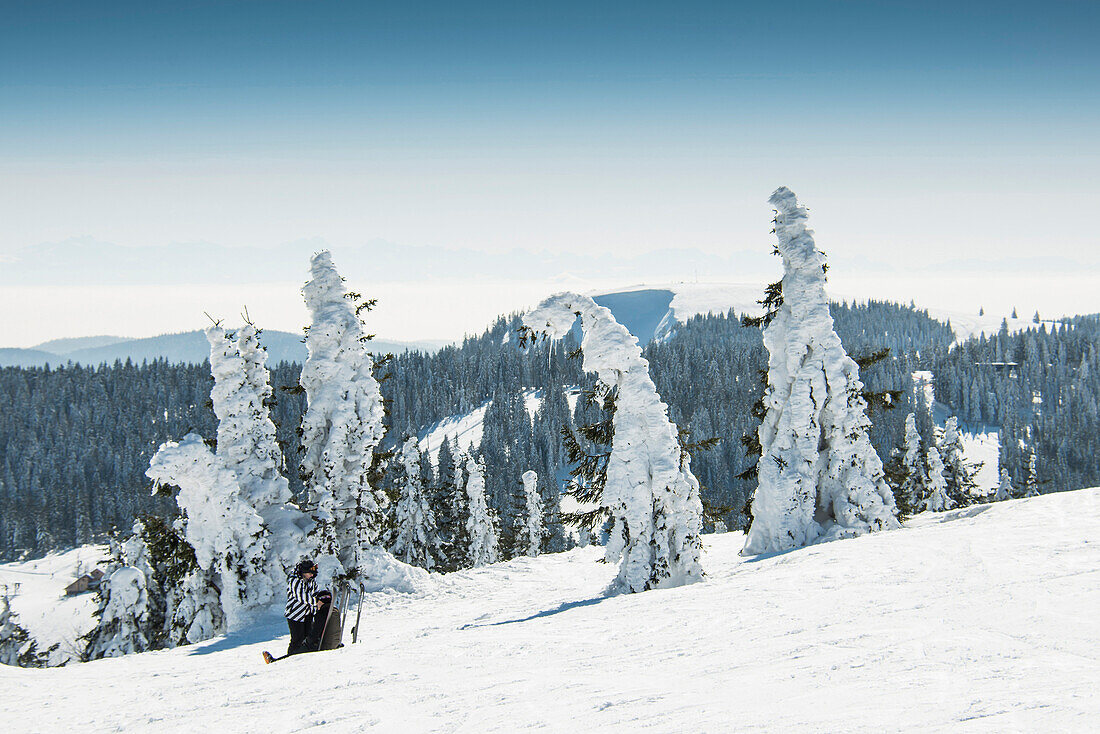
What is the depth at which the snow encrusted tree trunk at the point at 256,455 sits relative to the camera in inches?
738

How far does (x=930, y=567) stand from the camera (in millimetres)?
10055

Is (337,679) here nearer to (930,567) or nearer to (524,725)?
(524,725)

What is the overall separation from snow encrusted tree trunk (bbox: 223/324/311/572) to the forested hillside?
80.0 m

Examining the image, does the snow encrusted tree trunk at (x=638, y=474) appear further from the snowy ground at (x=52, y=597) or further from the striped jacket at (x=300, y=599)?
the snowy ground at (x=52, y=597)

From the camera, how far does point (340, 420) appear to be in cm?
2041

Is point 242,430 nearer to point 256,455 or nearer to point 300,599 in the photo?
point 256,455

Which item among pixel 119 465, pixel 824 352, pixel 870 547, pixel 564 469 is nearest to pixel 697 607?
pixel 870 547

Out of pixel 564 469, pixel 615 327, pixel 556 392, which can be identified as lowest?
pixel 564 469

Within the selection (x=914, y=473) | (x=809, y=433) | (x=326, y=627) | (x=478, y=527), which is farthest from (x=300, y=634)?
(x=914, y=473)

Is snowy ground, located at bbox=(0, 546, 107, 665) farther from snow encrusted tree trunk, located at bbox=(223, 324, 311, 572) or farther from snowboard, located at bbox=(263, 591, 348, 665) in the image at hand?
snowboard, located at bbox=(263, 591, 348, 665)

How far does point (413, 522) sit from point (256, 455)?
28.4 m

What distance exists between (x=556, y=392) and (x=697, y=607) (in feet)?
441

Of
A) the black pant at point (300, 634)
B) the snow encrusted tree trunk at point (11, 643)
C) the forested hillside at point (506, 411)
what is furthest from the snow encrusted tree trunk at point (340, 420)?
the forested hillside at point (506, 411)

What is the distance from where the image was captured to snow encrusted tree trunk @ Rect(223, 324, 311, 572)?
1875 cm
